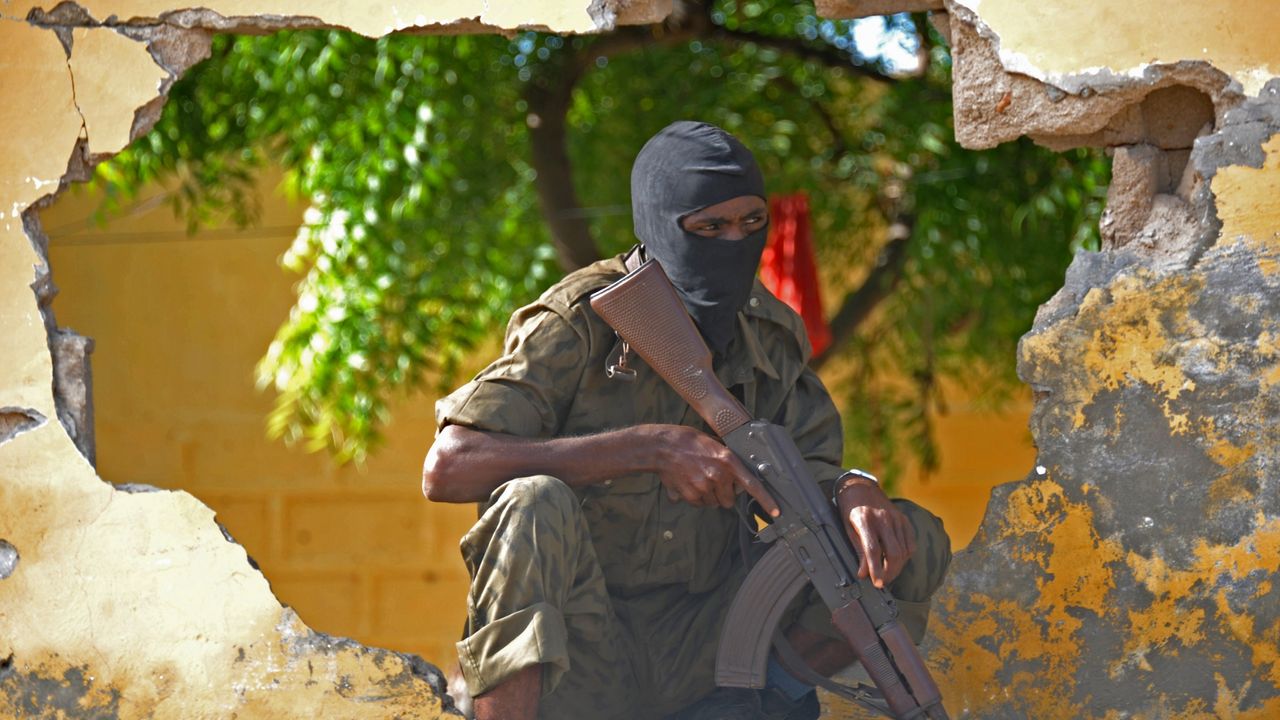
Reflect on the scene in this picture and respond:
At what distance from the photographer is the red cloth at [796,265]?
5391 mm

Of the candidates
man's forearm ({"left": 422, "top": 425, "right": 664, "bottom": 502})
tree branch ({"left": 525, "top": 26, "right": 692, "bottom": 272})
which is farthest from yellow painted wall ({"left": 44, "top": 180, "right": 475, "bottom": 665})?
man's forearm ({"left": 422, "top": 425, "right": 664, "bottom": 502})

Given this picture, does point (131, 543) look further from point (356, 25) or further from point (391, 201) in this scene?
point (391, 201)

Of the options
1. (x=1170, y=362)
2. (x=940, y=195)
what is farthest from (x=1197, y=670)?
(x=940, y=195)

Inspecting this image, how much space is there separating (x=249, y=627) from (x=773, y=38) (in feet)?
11.7

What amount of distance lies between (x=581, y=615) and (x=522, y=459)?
292 millimetres

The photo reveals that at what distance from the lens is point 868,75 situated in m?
6.14

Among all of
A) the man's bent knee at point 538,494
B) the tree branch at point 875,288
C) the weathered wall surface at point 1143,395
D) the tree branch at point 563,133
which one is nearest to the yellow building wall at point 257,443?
the tree branch at point 875,288

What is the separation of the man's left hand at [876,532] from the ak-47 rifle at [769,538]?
26 mm

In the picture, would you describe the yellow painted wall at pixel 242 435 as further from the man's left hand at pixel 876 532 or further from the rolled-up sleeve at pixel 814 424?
the man's left hand at pixel 876 532

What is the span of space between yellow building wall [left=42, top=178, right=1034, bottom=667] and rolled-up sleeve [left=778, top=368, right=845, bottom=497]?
4335 millimetres

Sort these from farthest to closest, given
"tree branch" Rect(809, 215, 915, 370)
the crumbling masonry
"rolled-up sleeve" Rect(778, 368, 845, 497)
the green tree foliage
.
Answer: "tree branch" Rect(809, 215, 915, 370) < the green tree foliage < "rolled-up sleeve" Rect(778, 368, 845, 497) < the crumbling masonry

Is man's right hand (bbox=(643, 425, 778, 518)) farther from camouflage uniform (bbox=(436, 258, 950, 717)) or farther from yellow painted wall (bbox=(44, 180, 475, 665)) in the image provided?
yellow painted wall (bbox=(44, 180, 475, 665))

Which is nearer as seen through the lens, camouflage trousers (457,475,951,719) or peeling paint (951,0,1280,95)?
camouflage trousers (457,475,951,719)

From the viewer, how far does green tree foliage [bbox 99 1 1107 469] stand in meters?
5.52
